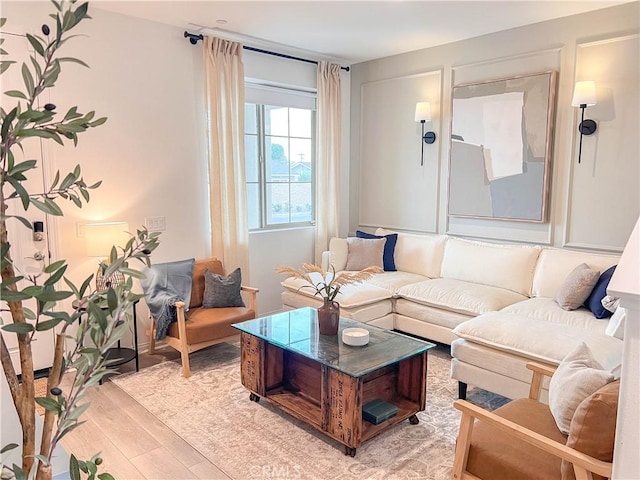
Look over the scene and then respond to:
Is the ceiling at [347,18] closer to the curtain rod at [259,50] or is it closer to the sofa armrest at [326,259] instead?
the curtain rod at [259,50]

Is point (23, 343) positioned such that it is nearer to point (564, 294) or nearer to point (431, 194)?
point (564, 294)

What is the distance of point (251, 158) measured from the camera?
16.3 ft

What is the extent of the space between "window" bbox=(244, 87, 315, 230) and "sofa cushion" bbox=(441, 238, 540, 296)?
5.85 feet

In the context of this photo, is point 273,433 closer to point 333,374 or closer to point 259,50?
point 333,374

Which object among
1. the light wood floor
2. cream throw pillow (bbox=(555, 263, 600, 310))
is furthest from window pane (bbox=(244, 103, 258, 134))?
cream throw pillow (bbox=(555, 263, 600, 310))

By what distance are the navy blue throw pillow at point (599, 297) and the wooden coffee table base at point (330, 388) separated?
136 centimetres

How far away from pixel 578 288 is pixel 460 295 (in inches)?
34.9

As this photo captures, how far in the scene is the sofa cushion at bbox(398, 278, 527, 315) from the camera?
382 cm

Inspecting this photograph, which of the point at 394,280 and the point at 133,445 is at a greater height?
the point at 394,280

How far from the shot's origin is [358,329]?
3.11 metres

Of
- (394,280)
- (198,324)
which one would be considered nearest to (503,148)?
(394,280)

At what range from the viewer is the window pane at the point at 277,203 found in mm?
5195

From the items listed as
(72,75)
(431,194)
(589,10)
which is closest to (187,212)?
(72,75)

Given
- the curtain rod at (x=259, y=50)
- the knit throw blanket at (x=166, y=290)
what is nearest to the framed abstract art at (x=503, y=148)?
the curtain rod at (x=259, y=50)
